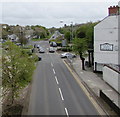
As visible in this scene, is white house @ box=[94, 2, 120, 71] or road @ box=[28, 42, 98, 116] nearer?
road @ box=[28, 42, 98, 116]

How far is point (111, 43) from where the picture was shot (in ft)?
98.0

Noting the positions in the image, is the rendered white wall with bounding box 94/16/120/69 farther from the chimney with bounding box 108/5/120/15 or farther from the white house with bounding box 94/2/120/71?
the chimney with bounding box 108/5/120/15

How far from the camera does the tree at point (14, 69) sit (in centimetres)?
1706

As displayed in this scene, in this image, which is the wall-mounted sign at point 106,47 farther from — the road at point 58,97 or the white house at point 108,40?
the road at point 58,97

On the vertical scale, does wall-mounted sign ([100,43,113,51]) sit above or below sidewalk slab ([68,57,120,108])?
above

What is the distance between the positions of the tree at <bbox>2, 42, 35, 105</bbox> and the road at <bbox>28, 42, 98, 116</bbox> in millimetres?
2617

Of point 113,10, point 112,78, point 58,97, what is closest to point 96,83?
point 112,78

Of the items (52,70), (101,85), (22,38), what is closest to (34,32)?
(22,38)

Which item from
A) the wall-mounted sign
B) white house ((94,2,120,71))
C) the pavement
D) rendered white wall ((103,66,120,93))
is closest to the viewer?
the pavement

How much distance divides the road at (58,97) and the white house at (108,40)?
17.9 ft

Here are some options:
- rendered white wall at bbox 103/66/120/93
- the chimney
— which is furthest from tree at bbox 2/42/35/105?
the chimney

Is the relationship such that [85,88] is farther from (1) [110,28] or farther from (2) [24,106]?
(1) [110,28]

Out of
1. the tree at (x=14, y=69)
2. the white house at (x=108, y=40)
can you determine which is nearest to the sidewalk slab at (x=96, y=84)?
the white house at (x=108, y=40)

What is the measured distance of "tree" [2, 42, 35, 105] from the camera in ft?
56.0
